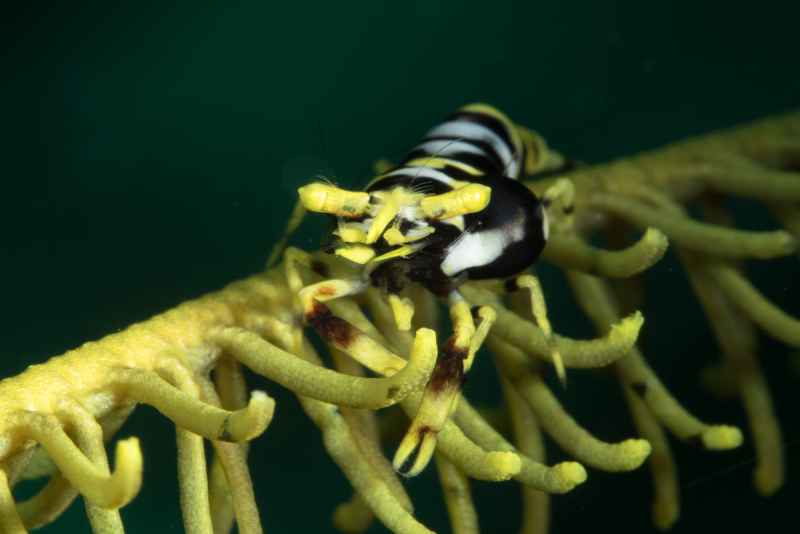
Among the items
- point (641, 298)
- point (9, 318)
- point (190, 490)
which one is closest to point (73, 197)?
point (9, 318)

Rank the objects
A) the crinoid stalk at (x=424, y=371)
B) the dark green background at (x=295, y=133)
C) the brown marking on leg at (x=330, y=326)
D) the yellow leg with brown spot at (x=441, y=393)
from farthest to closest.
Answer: the dark green background at (x=295, y=133) → the brown marking on leg at (x=330, y=326) → the yellow leg with brown spot at (x=441, y=393) → the crinoid stalk at (x=424, y=371)

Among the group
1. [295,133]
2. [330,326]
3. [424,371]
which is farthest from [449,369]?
[295,133]

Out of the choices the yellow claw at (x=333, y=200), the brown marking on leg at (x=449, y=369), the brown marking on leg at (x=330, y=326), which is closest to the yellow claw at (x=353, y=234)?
the yellow claw at (x=333, y=200)

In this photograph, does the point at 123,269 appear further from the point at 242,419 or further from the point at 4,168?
the point at 242,419

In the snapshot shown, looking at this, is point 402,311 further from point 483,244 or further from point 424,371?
point 424,371

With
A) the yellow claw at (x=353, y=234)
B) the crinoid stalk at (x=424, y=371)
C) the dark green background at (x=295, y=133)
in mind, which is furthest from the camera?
the dark green background at (x=295, y=133)

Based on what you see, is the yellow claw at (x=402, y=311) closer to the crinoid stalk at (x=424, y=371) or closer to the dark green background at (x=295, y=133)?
the crinoid stalk at (x=424, y=371)
